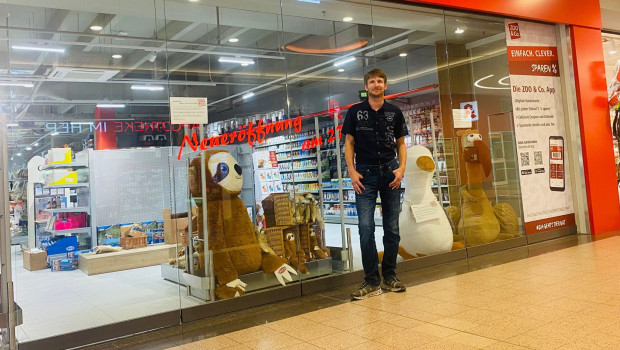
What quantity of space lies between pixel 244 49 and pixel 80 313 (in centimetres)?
226

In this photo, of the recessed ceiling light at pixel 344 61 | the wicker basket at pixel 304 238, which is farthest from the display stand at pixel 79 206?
the recessed ceiling light at pixel 344 61

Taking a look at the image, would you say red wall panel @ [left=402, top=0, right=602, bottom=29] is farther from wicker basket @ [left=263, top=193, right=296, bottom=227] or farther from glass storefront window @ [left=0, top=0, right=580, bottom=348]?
wicker basket @ [left=263, top=193, right=296, bottom=227]

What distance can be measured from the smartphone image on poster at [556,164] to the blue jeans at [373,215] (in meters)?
3.01

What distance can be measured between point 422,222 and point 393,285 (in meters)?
1.12

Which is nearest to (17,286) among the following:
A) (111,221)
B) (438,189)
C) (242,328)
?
(111,221)

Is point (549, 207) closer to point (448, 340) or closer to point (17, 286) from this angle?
point (448, 340)

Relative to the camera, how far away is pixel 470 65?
5387 mm

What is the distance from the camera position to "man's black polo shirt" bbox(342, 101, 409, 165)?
3.63m

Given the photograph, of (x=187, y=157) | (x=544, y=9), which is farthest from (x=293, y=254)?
(x=544, y=9)

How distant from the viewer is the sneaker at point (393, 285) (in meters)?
3.56

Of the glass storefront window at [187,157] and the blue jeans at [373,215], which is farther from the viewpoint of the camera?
the blue jeans at [373,215]

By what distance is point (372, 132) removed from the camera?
12.0 ft

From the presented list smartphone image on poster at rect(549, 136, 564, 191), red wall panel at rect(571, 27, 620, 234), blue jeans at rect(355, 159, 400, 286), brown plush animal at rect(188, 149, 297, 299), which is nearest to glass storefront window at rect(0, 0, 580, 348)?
brown plush animal at rect(188, 149, 297, 299)

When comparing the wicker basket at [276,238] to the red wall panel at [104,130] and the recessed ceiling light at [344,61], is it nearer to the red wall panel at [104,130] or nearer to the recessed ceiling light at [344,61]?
the red wall panel at [104,130]
